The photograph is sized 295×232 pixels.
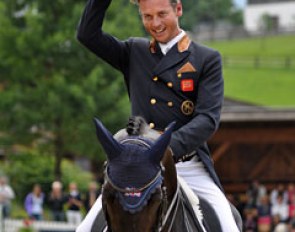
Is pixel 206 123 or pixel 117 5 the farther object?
pixel 117 5

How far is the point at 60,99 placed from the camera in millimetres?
27125

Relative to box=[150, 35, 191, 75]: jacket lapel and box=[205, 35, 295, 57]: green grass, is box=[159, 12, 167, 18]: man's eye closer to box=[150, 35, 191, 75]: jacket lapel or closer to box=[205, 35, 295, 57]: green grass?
box=[150, 35, 191, 75]: jacket lapel

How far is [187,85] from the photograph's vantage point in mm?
6168

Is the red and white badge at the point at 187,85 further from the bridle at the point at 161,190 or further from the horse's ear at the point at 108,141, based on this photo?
the horse's ear at the point at 108,141

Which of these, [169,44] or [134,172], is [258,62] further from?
[134,172]

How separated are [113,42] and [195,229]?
1.40 m

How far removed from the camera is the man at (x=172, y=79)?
19.8ft

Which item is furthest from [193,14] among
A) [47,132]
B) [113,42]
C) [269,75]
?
[113,42]

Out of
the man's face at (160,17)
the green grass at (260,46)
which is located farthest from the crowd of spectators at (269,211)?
the green grass at (260,46)

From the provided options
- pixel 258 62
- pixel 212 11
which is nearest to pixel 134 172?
pixel 258 62

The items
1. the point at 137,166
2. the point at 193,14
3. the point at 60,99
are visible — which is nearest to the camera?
the point at 137,166

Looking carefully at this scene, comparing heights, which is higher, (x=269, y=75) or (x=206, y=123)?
(x=206, y=123)

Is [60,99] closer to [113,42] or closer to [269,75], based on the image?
[113,42]

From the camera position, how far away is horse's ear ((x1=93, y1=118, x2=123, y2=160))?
5051mm
